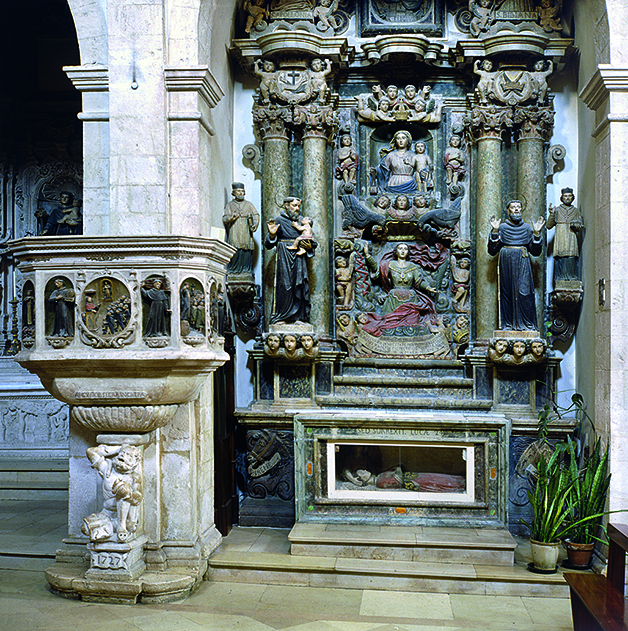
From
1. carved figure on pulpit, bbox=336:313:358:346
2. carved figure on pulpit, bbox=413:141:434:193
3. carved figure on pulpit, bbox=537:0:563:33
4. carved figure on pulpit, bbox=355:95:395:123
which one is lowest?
carved figure on pulpit, bbox=336:313:358:346

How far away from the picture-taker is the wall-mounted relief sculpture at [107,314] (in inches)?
183

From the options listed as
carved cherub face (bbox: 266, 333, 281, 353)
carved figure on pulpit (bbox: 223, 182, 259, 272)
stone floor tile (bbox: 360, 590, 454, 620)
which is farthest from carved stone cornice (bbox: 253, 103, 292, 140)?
stone floor tile (bbox: 360, 590, 454, 620)

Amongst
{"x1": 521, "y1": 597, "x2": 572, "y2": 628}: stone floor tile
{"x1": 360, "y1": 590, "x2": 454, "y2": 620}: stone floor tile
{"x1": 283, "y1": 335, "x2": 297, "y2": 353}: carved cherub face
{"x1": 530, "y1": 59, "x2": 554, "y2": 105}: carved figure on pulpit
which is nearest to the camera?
{"x1": 521, "y1": 597, "x2": 572, "y2": 628}: stone floor tile

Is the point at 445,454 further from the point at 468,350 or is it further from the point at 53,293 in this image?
the point at 53,293

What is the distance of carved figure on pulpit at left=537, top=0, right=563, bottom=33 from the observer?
21.7 ft

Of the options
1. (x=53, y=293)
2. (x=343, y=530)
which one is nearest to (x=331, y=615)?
(x=343, y=530)

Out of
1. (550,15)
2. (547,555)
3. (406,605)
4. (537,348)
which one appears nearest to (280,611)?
(406,605)

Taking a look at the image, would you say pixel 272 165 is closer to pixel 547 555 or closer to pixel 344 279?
pixel 344 279

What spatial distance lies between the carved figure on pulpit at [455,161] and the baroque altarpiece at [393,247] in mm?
18

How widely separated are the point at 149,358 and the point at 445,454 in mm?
2843

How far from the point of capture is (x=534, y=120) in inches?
260

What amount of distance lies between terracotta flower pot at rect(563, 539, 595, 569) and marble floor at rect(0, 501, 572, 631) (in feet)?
1.41

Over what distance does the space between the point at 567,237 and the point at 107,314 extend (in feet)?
14.2

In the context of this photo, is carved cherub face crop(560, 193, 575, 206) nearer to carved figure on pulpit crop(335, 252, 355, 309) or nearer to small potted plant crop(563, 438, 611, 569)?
carved figure on pulpit crop(335, 252, 355, 309)
